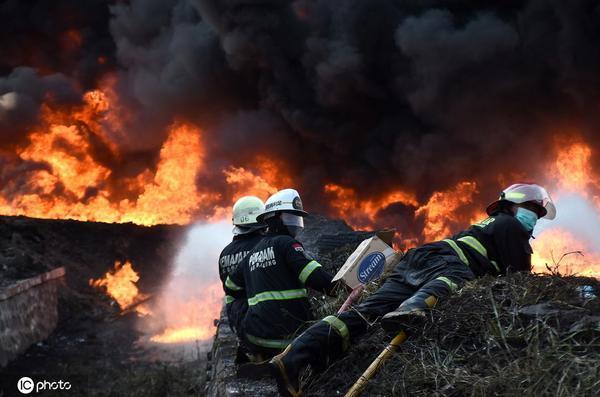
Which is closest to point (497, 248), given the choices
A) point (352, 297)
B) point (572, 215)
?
point (352, 297)

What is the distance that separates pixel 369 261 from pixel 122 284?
1216 centimetres

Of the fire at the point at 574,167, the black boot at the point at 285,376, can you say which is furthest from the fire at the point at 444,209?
the black boot at the point at 285,376

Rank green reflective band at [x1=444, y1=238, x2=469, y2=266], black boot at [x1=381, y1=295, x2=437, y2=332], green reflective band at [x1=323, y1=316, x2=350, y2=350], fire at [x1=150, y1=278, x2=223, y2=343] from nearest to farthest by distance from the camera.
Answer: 1. black boot at [x1=381, y1=295, x2=437, y2=332]
2. green reflective band at [x1=323, y1=316, x2=350, y2=350]
3. green reflective band at [x1=444, y1=238, x2=469, y2=266]
4. fire at [x1=150, y1=278, x2=223, y2=343]

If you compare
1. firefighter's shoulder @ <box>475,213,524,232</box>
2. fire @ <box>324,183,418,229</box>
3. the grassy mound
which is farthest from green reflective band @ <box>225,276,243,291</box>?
fire @ <box>324,183,418,229</box>

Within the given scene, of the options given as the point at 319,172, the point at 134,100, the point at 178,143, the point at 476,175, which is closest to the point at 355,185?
the point at 319,172

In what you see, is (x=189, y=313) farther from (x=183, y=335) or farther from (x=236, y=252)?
(x=236, y=252)

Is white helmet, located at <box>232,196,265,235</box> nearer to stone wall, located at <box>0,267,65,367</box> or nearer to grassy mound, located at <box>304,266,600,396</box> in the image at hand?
grassy mound, located at <box>304,266,600,396</box>

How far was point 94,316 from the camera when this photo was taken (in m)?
13.2

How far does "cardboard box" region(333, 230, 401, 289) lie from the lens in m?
4.42

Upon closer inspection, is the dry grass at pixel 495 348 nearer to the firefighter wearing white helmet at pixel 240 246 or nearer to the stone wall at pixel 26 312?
the firefighter wearing white helmet at pixel 240 246

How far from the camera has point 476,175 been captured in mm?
17281

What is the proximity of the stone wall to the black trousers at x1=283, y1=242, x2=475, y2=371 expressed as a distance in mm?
7657

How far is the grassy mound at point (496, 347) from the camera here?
2.50 m

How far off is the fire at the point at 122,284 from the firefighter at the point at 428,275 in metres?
11.4
